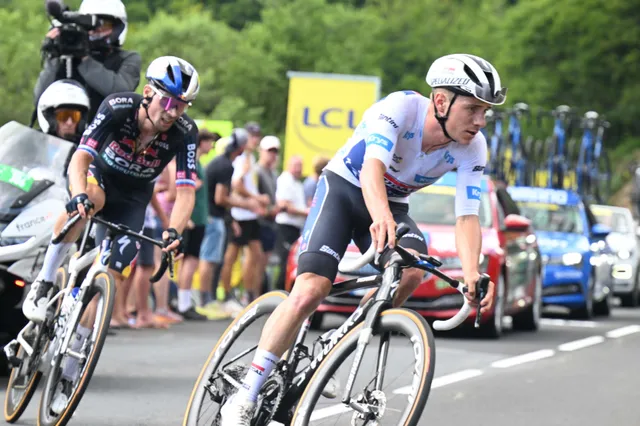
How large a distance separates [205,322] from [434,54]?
8030 centimetres

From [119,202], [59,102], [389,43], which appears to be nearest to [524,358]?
[59,102]

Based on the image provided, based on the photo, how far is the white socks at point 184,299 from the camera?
16.6m

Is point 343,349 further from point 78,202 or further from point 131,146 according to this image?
point 131,146

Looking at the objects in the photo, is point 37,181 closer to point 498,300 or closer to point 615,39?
point 498,300

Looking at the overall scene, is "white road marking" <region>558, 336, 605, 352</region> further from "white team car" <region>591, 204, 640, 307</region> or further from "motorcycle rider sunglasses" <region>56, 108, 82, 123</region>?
"white team car" <region>591, 204, 640, 307</region>

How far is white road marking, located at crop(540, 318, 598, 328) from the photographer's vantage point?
19641 mm

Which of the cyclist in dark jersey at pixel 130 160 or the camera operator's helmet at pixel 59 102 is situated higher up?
the camera operator's helmet at pixel 59 102

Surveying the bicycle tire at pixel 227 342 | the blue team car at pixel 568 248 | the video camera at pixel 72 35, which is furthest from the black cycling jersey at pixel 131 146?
the blue team car at pixel 568 248

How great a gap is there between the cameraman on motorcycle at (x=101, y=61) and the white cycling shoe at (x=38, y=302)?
245 cm

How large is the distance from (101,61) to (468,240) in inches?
199

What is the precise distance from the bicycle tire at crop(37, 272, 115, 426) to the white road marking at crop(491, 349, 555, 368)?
231 inches

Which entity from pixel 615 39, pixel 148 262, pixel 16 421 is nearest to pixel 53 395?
pixel 16 421

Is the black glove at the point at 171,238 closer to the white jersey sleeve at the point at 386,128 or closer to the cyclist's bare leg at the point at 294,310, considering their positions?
the cyclist's bare leg at the point at 294,310

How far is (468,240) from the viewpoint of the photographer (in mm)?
6449
